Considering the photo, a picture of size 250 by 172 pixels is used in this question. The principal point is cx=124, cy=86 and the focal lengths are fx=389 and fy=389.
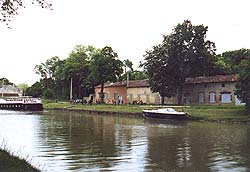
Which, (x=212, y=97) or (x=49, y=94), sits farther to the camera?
(x=49, y=94)

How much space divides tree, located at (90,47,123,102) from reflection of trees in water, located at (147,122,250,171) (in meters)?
43.1

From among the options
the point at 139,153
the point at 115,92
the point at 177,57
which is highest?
the point at 177,57

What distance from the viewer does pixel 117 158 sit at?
15.8 meters

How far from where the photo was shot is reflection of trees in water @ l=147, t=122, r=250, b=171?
46.3ft

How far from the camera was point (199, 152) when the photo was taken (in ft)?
57.4

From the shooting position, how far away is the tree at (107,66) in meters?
66.4

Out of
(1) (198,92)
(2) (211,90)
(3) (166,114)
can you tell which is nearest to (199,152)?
(3) (166,114)

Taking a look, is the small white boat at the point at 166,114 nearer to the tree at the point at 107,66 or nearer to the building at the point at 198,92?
the building at the point at 198,92

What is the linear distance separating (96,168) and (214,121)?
25044mm

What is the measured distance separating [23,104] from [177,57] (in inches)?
1431

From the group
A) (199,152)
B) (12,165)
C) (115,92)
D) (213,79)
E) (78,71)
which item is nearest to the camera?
(12,165)

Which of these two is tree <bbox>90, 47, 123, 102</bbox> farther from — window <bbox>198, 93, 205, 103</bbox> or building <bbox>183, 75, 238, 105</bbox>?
window <bbox>198, 93, 205, 103</bbox>

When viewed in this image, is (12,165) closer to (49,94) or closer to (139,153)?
(139,153)

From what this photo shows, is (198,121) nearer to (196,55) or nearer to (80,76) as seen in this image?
(196,55)
